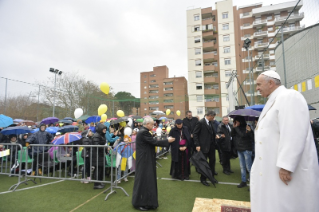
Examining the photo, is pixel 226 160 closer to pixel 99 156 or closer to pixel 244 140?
pixel 244 140

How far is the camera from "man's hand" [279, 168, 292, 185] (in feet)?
5.12

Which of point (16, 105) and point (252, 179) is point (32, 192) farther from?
point (16, 105)

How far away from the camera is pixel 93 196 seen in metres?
4.33

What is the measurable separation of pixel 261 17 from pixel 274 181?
4959 centimetres

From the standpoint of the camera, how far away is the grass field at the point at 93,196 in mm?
3715

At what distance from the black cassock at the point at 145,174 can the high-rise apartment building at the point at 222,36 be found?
35.8m

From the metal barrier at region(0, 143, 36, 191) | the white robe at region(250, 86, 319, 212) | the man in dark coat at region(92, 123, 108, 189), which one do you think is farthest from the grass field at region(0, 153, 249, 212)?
the white robe at region(250, 86, 319, 212)

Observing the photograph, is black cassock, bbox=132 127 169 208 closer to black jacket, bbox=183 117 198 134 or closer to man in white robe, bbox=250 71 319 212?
man in white robe, bbox=250 71 319 212

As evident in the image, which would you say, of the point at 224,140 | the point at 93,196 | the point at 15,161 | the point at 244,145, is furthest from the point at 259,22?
the point at 15,161

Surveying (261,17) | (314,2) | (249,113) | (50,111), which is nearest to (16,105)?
(50,111)

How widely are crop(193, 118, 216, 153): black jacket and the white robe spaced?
356 cm

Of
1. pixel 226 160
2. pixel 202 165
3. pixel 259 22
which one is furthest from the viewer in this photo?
pixel 259 22

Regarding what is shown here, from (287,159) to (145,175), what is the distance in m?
2.64

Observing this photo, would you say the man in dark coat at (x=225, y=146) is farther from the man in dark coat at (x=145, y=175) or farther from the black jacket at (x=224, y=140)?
the man in dark coat at (x=145, y=175)
